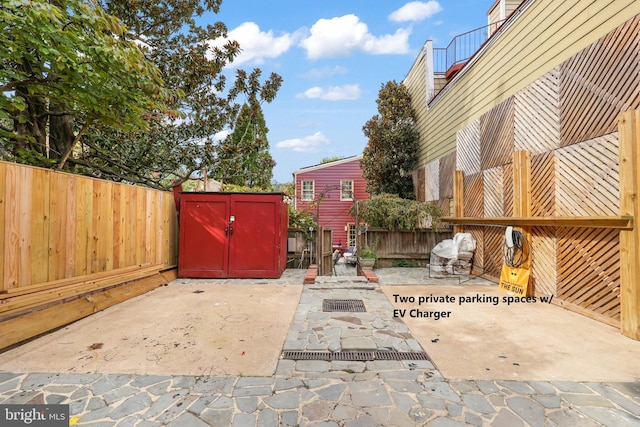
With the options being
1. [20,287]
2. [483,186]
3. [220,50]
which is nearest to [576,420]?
[20,287]

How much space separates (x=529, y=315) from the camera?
4.34 meters

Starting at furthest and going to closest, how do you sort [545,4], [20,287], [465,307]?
[545,4]
[465,307]
[20,287]

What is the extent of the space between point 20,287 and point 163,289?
263 centimetres

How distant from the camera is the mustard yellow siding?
167 inches

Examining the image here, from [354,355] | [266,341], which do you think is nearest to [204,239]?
[266,341]

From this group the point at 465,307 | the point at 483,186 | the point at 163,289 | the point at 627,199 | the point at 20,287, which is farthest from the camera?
the point at 483,186

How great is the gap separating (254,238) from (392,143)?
7.67 metres

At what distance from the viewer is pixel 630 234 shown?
3.53 metres

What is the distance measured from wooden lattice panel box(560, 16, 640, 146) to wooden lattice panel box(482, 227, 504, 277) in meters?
2.41

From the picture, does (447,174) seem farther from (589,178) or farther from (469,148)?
(589,178)

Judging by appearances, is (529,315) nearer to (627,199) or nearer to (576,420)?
(627,199)

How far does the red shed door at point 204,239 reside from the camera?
6.75 meters

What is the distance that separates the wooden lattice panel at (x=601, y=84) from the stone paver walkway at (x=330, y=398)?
343 cm

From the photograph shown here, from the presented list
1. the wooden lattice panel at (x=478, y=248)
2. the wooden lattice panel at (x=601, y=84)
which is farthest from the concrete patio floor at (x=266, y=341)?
the wooden lattice panel at (x=601, y=84)
